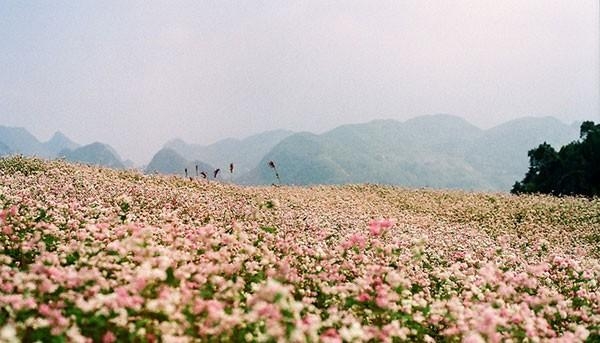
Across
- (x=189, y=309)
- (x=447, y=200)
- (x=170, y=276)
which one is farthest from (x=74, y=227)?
(x=447, y=200)

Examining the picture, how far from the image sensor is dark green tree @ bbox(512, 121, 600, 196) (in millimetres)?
38938

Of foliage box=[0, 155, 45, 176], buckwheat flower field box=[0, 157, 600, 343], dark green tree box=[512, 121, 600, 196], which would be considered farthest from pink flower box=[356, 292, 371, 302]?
dark green tree box=[512, 121, 600, 196]

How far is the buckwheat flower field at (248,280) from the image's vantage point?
5.39 meters

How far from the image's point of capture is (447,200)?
27.7 metres

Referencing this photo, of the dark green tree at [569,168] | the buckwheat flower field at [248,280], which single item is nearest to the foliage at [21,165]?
the buckwheat flower field at [248,280]

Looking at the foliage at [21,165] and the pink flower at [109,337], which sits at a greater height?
the foliage at [21,165]

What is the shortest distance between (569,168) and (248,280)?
38.0 meters

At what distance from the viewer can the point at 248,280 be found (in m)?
8.48

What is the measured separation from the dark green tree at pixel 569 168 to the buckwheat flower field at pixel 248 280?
77.7 feet

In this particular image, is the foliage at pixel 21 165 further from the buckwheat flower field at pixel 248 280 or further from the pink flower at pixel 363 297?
the pink flower at pixel 363 297

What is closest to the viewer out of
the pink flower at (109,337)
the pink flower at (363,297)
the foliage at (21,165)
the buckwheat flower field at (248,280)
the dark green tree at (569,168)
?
the pink flower at (109,337)

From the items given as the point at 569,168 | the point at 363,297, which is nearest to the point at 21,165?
the point at 363,297

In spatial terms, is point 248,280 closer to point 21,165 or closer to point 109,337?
point 109,337

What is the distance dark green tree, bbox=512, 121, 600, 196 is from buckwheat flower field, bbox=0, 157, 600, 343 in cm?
2368
